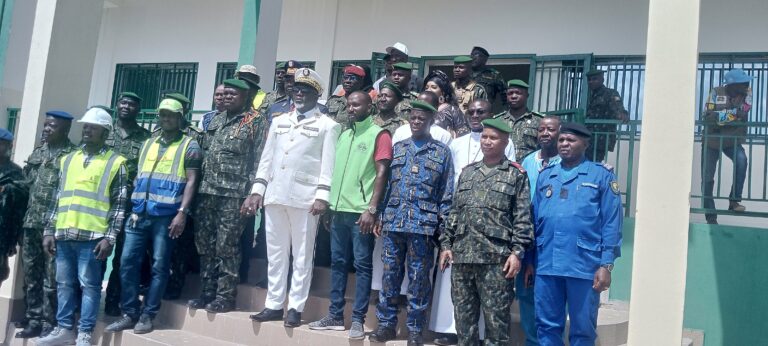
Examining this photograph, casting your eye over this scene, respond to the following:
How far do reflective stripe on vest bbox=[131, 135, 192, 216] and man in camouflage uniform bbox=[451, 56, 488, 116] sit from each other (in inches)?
98.7

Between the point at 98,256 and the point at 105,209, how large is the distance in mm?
389

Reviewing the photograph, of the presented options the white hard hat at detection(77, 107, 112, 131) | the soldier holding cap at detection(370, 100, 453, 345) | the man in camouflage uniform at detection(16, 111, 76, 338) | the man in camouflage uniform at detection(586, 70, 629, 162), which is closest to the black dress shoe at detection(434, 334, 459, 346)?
the soldier holding cap at detection(370, 100, 453, 345)

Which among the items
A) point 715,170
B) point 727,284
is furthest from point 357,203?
point 715,170

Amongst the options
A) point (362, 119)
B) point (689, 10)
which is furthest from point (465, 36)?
point (689, 10)

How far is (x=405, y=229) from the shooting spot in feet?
14.9

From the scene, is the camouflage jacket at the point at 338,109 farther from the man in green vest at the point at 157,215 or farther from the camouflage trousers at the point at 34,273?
the camouflage trousers at the point at 34,273

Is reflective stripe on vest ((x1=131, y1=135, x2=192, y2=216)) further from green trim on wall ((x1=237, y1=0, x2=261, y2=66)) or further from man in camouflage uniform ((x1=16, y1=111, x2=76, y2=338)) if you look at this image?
green trim on wall ((x1=237, y1=0, x2=261, y2=66))

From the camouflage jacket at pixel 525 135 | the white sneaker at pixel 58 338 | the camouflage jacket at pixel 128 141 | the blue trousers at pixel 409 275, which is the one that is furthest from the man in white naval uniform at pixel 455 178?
the white sneaker at pixel 58 338

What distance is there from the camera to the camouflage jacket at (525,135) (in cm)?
547

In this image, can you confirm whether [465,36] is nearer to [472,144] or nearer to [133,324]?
[472,144]

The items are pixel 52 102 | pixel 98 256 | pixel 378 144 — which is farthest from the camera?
pixel 52 102

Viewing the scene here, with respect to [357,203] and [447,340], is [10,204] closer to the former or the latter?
[357,203]

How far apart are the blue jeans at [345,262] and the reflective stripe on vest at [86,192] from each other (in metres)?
1.99

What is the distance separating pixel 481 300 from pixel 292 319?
5.17ft
